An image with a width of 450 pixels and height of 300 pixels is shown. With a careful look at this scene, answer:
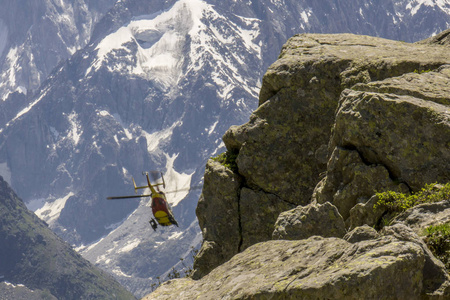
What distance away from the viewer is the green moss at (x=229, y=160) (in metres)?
21.8

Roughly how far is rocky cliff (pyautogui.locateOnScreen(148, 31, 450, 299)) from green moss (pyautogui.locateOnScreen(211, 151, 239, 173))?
6 centimetres

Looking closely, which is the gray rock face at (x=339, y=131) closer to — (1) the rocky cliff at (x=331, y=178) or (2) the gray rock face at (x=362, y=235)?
(1) the rocky cliff at (x=331, y=178)

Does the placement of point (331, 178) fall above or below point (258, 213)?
above

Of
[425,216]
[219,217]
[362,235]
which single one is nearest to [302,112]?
[219,217]

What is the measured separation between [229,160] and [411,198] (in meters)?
8.79

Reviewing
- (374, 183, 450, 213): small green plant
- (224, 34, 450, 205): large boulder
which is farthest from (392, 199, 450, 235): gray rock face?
(224, 34, 450, 205): large boulder

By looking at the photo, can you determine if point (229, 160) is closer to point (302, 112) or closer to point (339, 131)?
point (302, 112)

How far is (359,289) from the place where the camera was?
9.91 metres

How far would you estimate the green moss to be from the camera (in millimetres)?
21844

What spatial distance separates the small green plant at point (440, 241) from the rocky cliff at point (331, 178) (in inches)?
12.5

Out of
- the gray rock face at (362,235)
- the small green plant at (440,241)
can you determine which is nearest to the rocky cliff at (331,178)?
the gray rock face at (362,235)

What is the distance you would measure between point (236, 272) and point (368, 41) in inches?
567

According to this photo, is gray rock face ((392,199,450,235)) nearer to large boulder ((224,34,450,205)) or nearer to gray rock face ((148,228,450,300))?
gray rock face ((148,228,450,300))

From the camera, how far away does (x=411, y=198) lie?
568 inches
